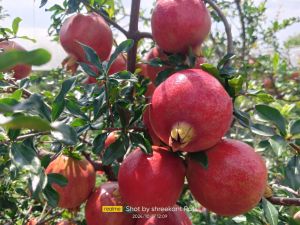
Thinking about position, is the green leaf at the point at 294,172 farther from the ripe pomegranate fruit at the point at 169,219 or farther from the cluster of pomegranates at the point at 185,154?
the ripe pomegranate fruit at the point at 169,219

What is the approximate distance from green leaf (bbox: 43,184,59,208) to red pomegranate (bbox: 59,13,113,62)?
0.57 meters

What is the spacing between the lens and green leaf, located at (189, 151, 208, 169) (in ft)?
2.53

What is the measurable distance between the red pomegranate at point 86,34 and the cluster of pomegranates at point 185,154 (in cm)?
28

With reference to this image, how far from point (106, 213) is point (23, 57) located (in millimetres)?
799

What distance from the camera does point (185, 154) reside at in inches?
34.1

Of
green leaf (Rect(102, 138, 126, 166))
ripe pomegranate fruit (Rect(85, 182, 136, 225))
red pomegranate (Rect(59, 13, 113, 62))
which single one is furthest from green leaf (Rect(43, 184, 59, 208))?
red pomegranate (Rect(59, 13, 113, 62))

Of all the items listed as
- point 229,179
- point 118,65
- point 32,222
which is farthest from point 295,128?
point 32,222

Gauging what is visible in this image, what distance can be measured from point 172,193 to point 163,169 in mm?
56

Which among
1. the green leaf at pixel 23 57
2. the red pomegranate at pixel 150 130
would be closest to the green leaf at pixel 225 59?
the red pomegranate at pixel 150 130

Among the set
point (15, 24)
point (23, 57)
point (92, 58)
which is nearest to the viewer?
point (23, 57)

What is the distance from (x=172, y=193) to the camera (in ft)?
2.63

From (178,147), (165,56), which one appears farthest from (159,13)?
(178,147)

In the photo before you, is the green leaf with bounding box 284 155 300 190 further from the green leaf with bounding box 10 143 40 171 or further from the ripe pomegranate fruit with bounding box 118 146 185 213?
the green leaf with bounding box 10 143 40 171

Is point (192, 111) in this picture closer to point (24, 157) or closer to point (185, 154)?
point (185, 154)
